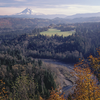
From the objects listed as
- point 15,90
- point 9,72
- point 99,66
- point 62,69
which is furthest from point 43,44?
point 99,66

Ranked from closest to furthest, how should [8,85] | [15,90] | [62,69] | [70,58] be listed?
1. [15,90]
2. [8,85]
3. [62,69]
4. [70,58]

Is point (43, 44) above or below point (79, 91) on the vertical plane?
below

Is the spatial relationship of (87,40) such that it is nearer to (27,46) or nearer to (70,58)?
(70,58)

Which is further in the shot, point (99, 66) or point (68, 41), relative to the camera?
point (68, 41)

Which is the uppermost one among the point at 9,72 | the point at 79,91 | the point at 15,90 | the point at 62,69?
the point at 79,91

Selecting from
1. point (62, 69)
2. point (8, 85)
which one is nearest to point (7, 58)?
point (8, 85)

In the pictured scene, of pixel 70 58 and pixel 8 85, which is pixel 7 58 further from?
pixel 70 58

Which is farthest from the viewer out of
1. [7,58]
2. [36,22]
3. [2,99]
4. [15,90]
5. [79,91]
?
[36,22]
